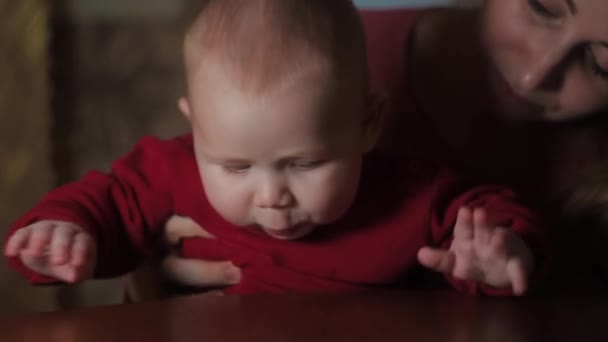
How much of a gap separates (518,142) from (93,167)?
0.59 metres

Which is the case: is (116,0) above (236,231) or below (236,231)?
above

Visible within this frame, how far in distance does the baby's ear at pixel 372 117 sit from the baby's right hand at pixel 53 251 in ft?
0.92

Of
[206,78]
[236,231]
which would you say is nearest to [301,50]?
[206,78]

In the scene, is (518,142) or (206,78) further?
(518,142)

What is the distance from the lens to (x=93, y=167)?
3.63 ft

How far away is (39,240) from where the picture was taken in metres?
0.65

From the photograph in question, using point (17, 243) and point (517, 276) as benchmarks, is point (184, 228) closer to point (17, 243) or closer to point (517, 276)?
point (17, 243)

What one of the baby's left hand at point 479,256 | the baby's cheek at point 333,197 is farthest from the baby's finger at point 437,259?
the baby's cheek at point 333,197

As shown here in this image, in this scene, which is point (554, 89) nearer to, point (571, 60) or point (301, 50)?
point (571, 60)

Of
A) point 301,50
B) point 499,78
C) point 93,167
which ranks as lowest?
point 93,167

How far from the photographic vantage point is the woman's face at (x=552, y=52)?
0.77 meters

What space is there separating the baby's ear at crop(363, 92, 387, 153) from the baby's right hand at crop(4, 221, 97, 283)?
11.0 inches

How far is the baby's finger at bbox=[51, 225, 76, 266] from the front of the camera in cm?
65

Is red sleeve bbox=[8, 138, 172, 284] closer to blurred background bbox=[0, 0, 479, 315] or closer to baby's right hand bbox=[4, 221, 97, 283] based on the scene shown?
baby's right hand bbox=[4, 221, 97, 283]
